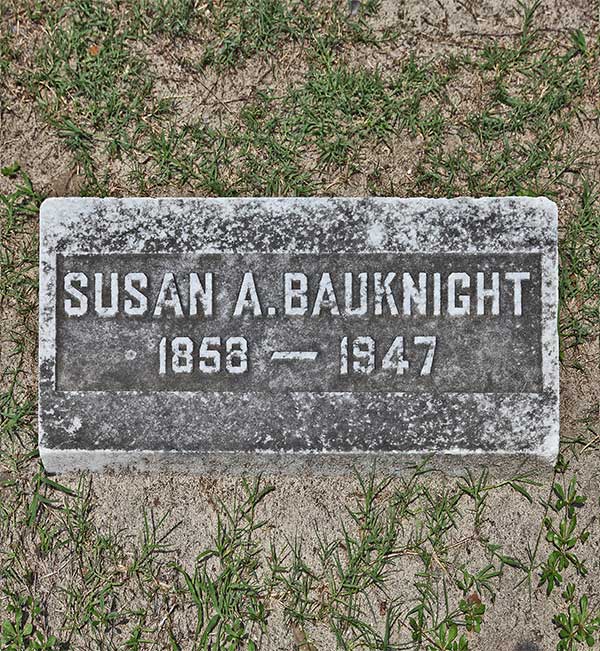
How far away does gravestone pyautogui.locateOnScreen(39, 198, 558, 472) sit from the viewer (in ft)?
8.28

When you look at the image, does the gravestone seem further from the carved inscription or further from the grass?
the grass

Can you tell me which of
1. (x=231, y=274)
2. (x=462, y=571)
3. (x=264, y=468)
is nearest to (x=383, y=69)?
(x=231, y=274)

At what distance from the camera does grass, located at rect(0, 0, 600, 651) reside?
8.89 ft

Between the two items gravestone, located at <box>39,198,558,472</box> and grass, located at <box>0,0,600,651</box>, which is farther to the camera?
grass, located at <box>0,0,600,651</box>

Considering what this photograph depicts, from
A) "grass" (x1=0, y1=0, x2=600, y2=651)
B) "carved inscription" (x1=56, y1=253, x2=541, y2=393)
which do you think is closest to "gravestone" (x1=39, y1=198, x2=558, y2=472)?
"carved inscription" (x1=56, y1=253, x2=541, y2=393)

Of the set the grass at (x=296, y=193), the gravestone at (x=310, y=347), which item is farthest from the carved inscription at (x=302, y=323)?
the grass at (x=296, y=193)

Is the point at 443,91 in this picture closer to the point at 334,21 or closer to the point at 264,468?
the point at 334,21

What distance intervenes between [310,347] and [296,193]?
2.13ft

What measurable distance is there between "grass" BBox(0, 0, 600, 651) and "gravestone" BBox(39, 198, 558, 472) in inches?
11.0

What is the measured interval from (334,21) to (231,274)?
3.70ft

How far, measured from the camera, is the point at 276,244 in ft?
8.40

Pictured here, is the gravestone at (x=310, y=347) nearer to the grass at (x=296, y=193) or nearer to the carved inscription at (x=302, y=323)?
the carved inscription at (x=302, y=323)

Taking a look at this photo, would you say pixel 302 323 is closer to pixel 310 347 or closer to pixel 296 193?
pixel 310 347

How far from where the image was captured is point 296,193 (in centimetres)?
281
